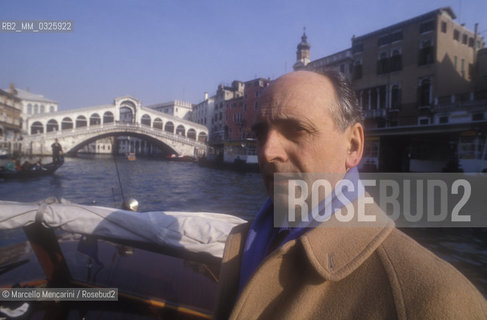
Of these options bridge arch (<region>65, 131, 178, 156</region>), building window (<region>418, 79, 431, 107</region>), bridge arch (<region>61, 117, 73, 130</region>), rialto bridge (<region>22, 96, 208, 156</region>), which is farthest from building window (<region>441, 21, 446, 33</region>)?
bridge arch (<region>61, 117, 73, 130</region>)

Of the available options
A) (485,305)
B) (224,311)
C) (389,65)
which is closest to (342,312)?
(485,305)

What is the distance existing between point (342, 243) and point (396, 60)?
21.6 m

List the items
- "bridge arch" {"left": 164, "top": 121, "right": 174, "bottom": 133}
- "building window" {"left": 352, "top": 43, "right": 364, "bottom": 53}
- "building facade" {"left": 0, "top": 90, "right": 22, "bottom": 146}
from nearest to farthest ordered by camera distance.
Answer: "building window" {"left": 352, "top": 43, "right": 364, "bottom": 53} → "building facade" {"left": 0, "top": 90, "right": 22, "bottom": 146} → "bridge arch" {"left": 164, "top": 121, "right": 174, "bottom": 133}

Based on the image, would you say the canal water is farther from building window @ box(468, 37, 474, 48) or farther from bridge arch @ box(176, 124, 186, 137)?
bridge arch @ box(176, 124, 186, 137)

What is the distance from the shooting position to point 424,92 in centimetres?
1716

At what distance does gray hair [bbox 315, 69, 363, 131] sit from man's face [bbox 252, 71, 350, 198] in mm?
19

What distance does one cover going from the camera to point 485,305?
19.2 inches

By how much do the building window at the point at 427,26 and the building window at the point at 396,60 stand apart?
5.46ft

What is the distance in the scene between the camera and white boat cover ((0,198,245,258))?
75.7 inches

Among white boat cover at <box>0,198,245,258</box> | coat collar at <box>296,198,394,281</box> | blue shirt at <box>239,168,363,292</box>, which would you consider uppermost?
coat collar at <box>296,198,394,281</box>

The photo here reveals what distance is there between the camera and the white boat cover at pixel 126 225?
1.92m

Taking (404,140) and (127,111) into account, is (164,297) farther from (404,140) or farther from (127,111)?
(127,111)

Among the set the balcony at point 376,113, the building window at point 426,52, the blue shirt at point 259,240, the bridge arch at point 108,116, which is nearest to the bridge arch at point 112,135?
the bridge arch at point 108,116

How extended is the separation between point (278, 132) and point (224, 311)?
0.63m
